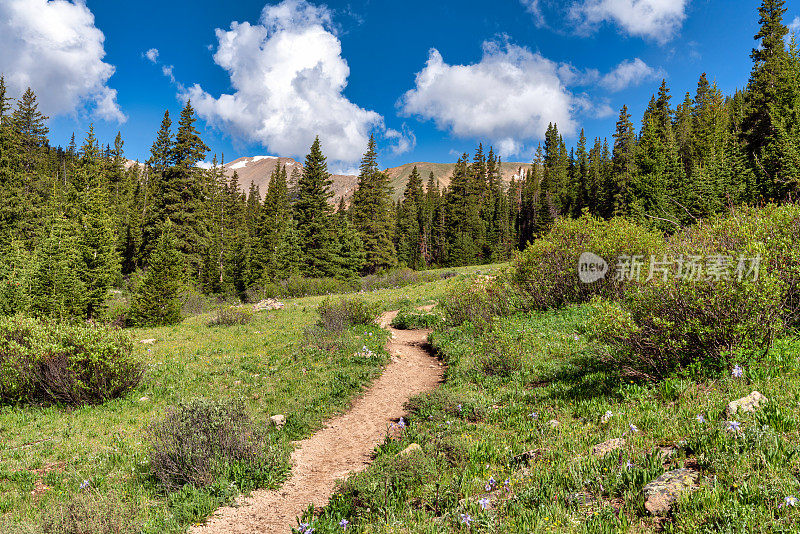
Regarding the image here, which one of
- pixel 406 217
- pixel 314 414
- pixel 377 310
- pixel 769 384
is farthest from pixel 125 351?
pixel 406 217

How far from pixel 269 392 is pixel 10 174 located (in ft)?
133

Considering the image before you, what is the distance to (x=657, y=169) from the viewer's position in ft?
139

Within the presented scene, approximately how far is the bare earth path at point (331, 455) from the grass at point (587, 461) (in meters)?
0.73

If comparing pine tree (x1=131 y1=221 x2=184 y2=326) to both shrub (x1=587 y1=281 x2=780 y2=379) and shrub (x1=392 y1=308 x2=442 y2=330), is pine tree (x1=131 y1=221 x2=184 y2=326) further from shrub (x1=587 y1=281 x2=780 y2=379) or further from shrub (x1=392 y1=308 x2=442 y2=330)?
shrub (x1=587 y1=281 x2=780 y2=379)

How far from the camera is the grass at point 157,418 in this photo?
548 centimetres

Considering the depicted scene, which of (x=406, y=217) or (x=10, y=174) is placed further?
(x=406, y=217)

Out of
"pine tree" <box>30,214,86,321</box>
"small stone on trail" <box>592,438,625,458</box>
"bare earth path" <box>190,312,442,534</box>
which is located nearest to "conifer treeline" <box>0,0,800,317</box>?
"pine tree" <box>30,214,86,321</box>

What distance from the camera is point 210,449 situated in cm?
653

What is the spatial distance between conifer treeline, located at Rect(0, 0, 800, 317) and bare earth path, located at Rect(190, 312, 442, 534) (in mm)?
9738

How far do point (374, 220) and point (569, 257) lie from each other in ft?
131

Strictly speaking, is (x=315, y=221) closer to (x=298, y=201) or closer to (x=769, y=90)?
(x=298, y=201)

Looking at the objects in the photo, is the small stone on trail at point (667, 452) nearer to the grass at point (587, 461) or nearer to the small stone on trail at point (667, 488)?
the grass at point (587, 461)

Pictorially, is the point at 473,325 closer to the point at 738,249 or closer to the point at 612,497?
the point at 738,249

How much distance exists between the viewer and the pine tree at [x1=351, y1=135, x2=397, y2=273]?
52844 millimetres
